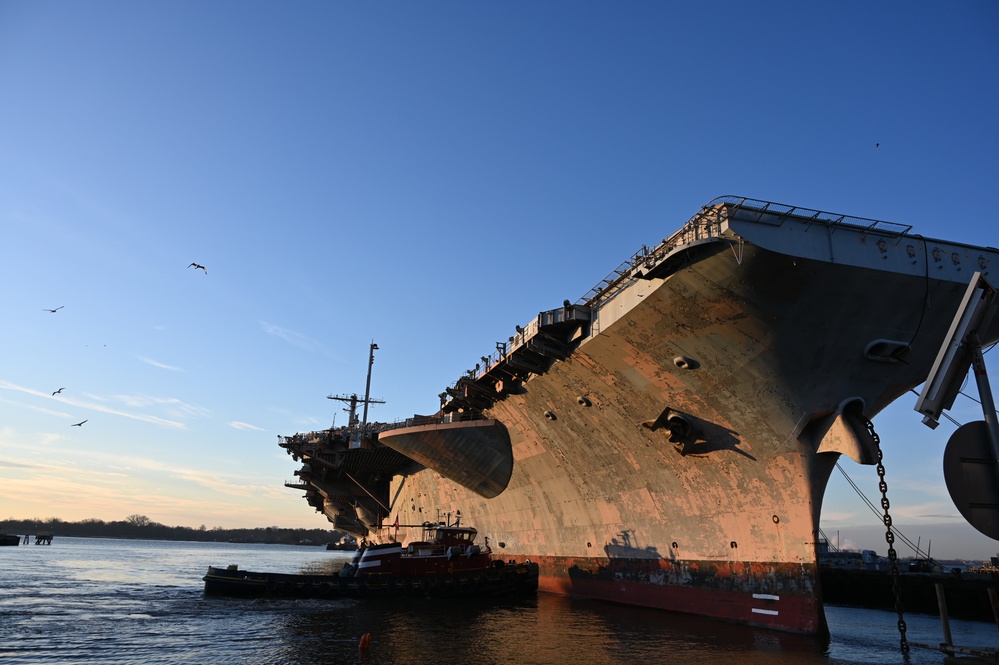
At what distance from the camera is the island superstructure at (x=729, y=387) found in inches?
548

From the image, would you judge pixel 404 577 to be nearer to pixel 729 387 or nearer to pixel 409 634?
pixel 409 634

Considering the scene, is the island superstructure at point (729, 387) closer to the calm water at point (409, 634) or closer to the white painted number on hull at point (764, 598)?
the white painted number on hull at point (764, 598)

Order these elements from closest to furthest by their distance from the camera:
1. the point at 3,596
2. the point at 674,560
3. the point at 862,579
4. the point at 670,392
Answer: the point at 670,392, the point at 674,560, the point at 3,596, the point at 862,579

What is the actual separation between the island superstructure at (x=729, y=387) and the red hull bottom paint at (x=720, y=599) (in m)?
0.05

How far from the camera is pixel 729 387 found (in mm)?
16000

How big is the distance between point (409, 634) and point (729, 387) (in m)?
10.4

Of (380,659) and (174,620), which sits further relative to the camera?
(174,620)

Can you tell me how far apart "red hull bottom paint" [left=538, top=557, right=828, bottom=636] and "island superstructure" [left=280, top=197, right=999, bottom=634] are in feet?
0.15

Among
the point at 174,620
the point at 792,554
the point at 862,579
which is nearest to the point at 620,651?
the point at 792,554

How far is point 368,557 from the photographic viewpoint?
25078 millimetres

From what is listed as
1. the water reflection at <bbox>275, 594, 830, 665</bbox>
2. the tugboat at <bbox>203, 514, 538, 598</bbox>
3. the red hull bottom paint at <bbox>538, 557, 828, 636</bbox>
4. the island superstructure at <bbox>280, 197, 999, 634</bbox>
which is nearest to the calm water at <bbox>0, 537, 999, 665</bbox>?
the water reflection at <bbox>275, 594, 830, 665</bbox>

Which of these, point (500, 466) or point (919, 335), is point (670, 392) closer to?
point (919, 335)

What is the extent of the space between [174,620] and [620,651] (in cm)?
1332

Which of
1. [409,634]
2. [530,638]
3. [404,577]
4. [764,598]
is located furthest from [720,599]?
[404,577]
